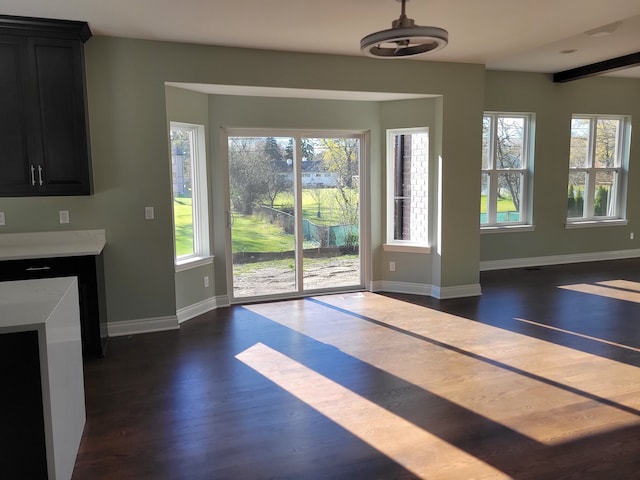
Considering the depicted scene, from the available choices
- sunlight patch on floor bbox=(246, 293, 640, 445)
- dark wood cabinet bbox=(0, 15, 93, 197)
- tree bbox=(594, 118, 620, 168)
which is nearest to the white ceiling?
dark wood cabinet bbox=(0, 15, 93, 197)

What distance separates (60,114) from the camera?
154 inches

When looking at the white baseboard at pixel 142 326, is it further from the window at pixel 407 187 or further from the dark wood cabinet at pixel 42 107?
the window at pixel 407 187

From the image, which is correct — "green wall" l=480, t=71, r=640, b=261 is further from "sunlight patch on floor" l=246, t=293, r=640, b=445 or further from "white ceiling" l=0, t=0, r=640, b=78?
"sunlight patch on floor" l=246, t=293, r=640, b=445

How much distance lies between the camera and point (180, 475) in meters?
2.41

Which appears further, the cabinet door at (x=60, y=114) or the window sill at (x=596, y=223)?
the window sill at (x=596, y=223)

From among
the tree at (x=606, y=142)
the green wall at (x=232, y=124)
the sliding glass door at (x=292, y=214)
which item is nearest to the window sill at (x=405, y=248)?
the green wall at (x=232, y=124)

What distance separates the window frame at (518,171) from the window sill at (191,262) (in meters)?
3.94

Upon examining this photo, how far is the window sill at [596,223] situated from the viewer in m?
7.59

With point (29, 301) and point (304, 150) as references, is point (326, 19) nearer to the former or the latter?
point (304, 150)

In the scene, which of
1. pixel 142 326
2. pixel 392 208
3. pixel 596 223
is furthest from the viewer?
pixel 596 223

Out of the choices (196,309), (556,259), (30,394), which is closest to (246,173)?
(196,309)

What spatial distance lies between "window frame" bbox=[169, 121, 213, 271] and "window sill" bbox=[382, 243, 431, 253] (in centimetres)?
209

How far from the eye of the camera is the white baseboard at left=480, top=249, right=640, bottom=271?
7230mm

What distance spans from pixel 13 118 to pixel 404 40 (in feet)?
9.76
